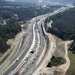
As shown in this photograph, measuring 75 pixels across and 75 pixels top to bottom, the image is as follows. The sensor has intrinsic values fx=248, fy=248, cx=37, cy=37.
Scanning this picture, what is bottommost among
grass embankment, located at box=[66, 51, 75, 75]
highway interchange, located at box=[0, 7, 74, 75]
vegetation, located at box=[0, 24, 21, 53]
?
highway interchange, located at box=[0, 7, 74, 75]

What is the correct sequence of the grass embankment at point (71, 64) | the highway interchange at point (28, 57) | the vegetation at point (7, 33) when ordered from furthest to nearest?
the vegetation at point (7, 33), the highway interchange at point (28, 57), the grass embankment at point (71, 64)

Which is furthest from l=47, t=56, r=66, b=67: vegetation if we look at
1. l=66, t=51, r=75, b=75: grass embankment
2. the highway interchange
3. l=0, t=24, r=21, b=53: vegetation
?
l=0, t=24, r=21, b=53: vegetation

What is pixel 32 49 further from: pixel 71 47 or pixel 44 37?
pixel 44 37

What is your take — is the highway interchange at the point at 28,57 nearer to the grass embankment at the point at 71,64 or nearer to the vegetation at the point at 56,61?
the vegetation at the point at 56,61

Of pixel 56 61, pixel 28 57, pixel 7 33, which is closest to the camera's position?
pixel 56 61

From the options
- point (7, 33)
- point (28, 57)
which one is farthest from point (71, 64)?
point (7, 33)

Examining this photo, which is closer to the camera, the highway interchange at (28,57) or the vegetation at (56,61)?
the highway interchange at (28,57)

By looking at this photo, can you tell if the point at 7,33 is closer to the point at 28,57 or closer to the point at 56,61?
the point at 28,57

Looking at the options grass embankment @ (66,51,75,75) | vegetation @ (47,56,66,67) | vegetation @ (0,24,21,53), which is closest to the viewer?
grass embankment @ (66,51,75,75)

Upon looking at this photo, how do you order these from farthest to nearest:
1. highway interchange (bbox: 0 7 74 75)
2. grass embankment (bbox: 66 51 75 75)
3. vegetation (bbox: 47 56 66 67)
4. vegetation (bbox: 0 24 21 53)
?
vegetation (bbox: 0 24 21 53) < vegetation (bbox: 47 56 66 67) < highway interchange (bbox: 0 7 74 75) < grass embankment (bbox: 66 51 75 75)

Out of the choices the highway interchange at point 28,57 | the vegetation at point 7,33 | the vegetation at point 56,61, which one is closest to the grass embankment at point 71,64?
the vegetation at point 56,61

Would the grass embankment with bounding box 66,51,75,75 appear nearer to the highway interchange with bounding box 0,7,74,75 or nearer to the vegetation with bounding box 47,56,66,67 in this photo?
the vegetation with bounding box 47,56,66,67

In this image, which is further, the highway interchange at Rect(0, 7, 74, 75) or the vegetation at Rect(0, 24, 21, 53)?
the vegetation at Rect(0, 24, 21, 53)
